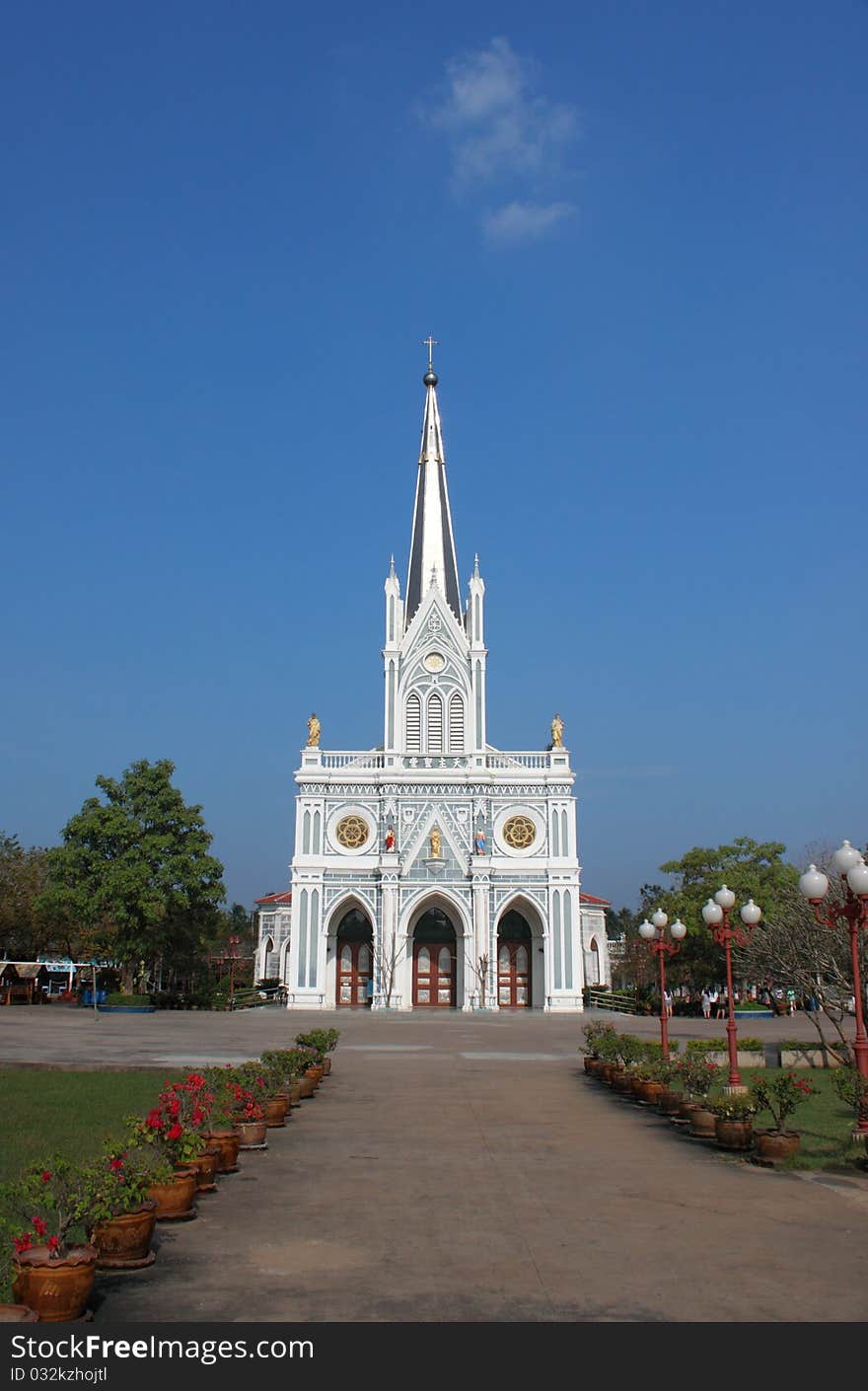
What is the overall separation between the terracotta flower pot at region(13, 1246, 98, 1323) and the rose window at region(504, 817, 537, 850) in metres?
44.7

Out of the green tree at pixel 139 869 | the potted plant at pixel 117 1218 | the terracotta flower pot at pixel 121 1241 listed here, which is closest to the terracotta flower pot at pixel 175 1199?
the potted plant at pixel 117 1218

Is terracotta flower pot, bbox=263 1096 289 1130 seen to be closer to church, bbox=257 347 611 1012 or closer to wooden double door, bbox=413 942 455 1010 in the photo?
church, bbox=257 347 611 1012

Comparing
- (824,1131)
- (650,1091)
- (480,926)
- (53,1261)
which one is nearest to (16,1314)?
(53,1261)

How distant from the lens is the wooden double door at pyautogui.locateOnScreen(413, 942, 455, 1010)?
50250mm

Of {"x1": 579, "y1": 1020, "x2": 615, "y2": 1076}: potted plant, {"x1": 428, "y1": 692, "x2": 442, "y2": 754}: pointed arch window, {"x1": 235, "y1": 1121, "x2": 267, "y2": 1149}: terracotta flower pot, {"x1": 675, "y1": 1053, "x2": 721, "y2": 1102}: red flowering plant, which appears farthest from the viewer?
{"x1": 428, "y1": 692, "x2": 442, "y2": 754}: pointed arch window

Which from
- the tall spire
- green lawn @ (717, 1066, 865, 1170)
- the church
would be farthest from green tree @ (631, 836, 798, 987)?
green lawn @ (717, 1066, 865, 1170)

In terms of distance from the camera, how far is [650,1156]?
1212 cm

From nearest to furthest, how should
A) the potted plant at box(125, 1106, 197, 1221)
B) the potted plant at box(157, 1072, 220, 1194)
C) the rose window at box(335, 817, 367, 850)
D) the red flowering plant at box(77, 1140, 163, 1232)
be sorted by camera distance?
the red flowering plant at box(77, 1140, 163, 1232) < the potted plant at box(125, 1106, 197, 1221) < the potted plant at box(157, 1072, 220, 1194) < the rose window at box(335, 817, 367, 850)

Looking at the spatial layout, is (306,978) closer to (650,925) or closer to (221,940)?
(650,925)

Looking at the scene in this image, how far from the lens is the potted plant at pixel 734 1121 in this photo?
39.8 ft

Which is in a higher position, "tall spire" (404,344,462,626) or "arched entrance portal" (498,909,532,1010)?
"tall spire" (404,344,462,626)

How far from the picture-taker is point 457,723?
52.0 metres

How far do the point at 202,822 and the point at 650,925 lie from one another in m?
27.7
